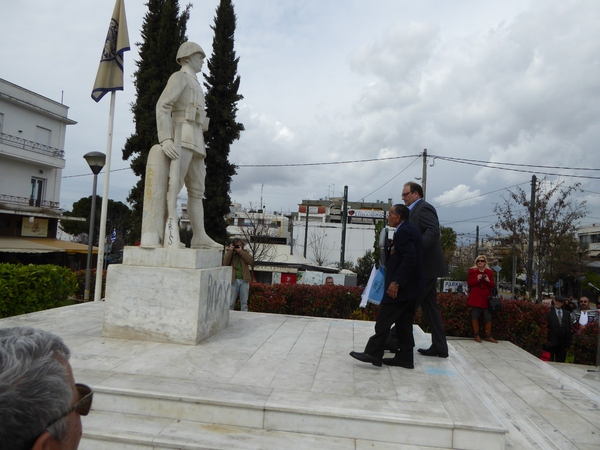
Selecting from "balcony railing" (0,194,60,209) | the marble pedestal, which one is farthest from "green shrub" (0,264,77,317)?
"balcony railing" (0,194,60,209)

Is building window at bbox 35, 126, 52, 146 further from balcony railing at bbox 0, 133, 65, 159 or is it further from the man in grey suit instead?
the man in grey suit

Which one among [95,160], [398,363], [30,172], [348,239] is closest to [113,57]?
[95,160]

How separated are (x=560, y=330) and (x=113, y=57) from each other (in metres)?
10.3

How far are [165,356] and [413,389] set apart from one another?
2.44m

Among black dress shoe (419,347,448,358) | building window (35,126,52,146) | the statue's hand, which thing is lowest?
black dress shoe (419,347,448,358)

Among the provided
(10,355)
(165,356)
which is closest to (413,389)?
(165,356)

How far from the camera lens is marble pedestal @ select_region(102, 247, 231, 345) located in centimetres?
499

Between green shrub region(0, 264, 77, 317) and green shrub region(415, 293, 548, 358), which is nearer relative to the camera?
green shrub region(0, 264, 77, 317)

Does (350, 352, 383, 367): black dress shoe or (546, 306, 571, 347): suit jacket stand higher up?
(350, 352, 383, 367): black dress shoe

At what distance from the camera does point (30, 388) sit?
957 millimetres

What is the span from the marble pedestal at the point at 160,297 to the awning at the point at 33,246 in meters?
20.4

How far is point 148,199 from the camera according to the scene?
547cm

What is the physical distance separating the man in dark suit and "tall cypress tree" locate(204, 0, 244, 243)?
1418 cm

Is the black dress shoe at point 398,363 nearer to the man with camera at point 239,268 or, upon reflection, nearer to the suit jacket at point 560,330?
the man with camera at point 239,268
